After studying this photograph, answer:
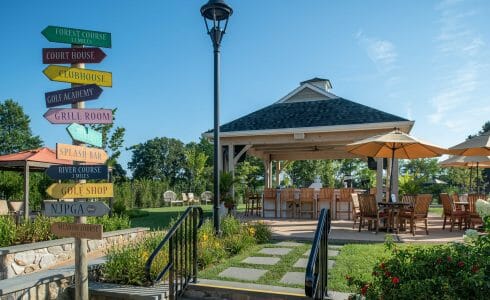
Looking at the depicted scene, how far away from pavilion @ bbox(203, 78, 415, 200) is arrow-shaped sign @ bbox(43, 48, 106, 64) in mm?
8140

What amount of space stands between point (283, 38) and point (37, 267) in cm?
888

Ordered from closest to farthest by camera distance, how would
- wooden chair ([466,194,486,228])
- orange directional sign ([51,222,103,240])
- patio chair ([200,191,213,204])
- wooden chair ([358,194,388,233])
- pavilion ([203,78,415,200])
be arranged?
orange directional sign ([51,222,103,240]), wooden chair ([358,194,388,233]), wooden chair ([466,194,486,228]), pavilion ([203,78,415,200]), patio chair ([200,191,213,204])

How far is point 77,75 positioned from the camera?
12.6 feet

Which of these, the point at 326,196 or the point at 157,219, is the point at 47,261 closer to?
the point at 157,219

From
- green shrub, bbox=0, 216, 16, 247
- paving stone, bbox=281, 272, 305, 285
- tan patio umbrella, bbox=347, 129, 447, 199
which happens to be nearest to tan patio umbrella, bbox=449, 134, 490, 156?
tan patio umbrella, bbox=347, 129, 447, 199

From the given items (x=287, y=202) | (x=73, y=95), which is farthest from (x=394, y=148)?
(x=73, y=95)

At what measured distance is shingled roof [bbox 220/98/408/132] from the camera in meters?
11.2

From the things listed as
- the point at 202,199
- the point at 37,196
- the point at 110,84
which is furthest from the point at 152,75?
the point at 202,199

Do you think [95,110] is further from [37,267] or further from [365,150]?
[365,150]

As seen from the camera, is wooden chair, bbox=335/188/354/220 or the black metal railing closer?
the black metal railing

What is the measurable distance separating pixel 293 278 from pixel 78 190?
111 inches

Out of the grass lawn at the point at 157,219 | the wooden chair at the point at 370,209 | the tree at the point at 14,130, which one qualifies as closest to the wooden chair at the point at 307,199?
the grass lawn at the point at 157,219

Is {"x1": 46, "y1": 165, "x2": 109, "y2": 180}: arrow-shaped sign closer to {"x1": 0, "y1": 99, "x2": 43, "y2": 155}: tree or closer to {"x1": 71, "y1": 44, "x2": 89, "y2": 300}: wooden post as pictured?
{"x1": 71, "y1": 44, "x2": 89, "y2": 300}: wooden post

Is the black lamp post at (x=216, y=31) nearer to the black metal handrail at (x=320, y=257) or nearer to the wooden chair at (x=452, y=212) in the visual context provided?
the black metal handrail at (x=320, y=257)
